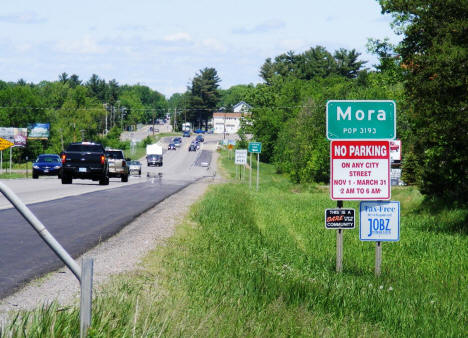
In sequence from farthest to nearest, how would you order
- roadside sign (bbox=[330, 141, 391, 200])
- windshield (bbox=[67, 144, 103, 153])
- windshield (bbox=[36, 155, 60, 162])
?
windshield (bbox=[36, 155, 60, 162]), windshield (bbox=[67, 144, 103, 153]), roadside sign (bbox=[330, 141, 391, 200])

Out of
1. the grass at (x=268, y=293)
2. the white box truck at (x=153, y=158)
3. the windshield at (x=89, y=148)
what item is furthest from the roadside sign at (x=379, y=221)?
the white box truck at (x=153, y=158)

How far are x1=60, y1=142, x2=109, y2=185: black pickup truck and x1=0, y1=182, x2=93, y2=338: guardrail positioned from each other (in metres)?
33.0

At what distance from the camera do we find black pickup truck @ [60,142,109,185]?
36719 millimetres

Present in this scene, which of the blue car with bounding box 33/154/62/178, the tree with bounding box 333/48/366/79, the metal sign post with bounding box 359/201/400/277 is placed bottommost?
the blue car with bounding box 33/154/62/178

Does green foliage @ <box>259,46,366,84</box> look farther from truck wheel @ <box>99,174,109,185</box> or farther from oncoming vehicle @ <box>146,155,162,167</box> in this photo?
truck wheel @ <box>99,174,109,185</box>

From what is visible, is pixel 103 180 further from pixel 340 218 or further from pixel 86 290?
pixel 86 290

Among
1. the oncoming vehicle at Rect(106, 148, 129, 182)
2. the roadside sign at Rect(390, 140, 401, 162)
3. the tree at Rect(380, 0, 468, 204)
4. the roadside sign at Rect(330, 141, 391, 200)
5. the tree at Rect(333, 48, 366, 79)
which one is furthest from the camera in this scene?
the tree at Rect(333, 48, 366, 79)

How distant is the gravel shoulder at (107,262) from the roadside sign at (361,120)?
136 inches

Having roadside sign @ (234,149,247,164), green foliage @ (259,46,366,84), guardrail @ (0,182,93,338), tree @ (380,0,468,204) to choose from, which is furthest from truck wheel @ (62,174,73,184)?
green foliage @ (259,46,366,84)

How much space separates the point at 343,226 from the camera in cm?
1220

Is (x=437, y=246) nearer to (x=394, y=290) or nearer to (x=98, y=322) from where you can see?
(x=394, y=290)

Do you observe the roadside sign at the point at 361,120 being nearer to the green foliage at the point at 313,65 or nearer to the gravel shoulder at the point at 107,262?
the gravel shoulder at the point at 107,262

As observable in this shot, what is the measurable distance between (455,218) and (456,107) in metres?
6.06

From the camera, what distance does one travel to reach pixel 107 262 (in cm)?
→ 1031
